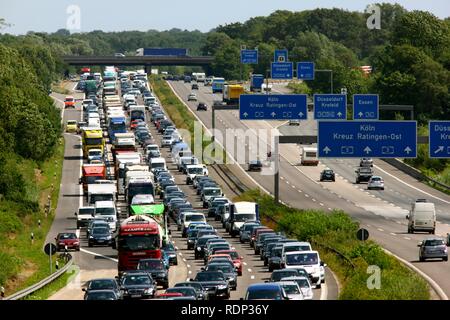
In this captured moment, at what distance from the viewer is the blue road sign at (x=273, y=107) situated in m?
91.6

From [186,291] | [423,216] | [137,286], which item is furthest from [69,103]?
[186,291]

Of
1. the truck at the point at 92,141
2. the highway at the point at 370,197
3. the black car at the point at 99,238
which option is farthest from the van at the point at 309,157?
the black car at the point at 99,238

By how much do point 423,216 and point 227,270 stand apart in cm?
3147

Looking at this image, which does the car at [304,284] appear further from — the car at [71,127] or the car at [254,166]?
the car at [71,127]

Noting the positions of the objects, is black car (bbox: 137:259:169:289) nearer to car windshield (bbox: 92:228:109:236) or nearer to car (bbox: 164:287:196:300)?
car (bbox: 164:287:196:300)

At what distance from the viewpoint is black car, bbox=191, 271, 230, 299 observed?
42719mm

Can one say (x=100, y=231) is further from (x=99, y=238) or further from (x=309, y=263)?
(x=309, y=263)

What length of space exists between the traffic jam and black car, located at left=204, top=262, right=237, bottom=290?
3 cm

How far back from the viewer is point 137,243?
5388 centimetres

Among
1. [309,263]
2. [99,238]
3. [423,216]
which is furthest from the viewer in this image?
[423,216]

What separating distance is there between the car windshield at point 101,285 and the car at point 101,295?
154 cm

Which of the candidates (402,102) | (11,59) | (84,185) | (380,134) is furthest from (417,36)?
(380,134)

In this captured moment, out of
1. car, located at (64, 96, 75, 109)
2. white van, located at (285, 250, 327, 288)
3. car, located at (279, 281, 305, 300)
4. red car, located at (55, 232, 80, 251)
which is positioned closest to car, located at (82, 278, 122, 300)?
car, located at (279, 281, 305, 300)
